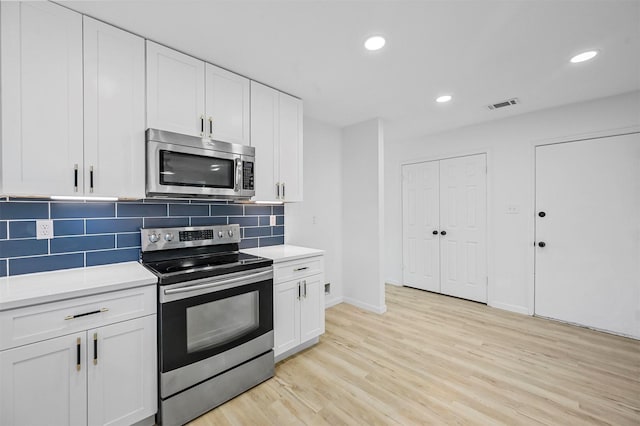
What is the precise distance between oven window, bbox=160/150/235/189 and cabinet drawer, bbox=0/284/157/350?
0.76 metres

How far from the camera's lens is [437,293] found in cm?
432

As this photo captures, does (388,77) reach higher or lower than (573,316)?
higher

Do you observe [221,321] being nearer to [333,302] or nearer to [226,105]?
[226,105]

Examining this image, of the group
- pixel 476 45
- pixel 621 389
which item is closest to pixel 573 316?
pixel 621 389

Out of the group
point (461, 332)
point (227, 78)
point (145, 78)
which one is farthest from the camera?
point (461, 332)

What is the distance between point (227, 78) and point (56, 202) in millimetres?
1504

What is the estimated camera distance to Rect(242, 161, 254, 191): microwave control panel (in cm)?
231

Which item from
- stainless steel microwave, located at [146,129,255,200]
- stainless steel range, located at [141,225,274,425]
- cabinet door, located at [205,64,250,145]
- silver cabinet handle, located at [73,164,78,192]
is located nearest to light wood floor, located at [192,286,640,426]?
stainless steel range, located at [141,225,274,425]

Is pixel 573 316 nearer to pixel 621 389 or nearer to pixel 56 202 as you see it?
pixel 621 389

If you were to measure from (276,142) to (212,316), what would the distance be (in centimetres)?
163

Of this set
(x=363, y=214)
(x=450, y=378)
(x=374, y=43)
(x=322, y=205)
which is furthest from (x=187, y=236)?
(x=450, y=378)

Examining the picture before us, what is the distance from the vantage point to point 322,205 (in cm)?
370

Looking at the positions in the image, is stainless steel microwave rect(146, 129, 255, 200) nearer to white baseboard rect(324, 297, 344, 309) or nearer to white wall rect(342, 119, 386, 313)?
white wall rect(342, 119, 386, 313)

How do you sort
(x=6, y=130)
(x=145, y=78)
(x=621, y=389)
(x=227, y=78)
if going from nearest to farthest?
(x=6, y=130) → (x=145, y=78) → (x=621, y=389) → (x=227, y=78)
